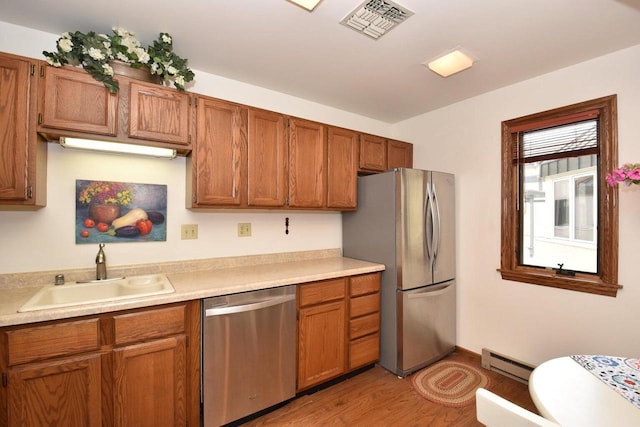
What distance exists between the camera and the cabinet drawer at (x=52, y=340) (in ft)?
4.32

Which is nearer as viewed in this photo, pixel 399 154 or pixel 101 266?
pixel 101 266

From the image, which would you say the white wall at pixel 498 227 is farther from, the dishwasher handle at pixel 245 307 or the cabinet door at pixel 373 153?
the dishwasher handle at pixel 245 307

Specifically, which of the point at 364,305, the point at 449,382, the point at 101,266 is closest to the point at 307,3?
the point at 101,266

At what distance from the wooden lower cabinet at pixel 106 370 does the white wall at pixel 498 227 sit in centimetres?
249

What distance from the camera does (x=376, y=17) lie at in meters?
1.68

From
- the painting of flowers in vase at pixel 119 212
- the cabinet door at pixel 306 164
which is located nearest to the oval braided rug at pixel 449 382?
the cabinet door at pixel 306 164

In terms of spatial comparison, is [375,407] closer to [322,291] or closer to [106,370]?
[322,291]

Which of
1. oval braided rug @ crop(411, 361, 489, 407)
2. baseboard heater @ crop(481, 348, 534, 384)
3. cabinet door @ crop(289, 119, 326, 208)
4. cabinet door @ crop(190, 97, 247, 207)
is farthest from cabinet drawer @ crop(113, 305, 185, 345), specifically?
baseboard heater @ crop(481, 348, 534, 384)

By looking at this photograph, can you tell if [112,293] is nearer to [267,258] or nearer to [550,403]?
[267,258]

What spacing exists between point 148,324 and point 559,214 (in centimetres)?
313

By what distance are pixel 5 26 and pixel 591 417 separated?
3.41m

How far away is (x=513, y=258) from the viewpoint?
254cm

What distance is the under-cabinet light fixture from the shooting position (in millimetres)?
1746

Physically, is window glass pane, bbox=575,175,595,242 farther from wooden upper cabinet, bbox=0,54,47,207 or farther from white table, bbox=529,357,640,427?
wooden upper cabinet, bbox=0,54,47,207
